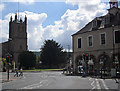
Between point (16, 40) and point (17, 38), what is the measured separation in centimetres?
127

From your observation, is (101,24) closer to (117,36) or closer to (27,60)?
(117,36)

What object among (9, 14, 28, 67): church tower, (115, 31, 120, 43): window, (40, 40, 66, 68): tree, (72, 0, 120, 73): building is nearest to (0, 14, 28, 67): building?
(9, 14, 28, 67): church tower

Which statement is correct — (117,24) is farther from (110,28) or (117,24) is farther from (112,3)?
(112,3)

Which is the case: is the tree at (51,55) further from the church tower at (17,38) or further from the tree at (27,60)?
the church tower at (17,38)

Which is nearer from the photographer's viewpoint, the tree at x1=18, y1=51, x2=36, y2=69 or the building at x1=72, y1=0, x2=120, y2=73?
the building at x1=72, y1=0, x2=120, y2=73

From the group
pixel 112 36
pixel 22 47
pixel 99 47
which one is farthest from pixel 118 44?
pixel 22 47

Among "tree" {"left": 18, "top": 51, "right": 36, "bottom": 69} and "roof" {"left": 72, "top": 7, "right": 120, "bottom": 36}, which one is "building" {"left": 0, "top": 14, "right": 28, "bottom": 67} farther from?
"roof" {"left": 72, "top": 7, "right": 120, "bottom": 36}

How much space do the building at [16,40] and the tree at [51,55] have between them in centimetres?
2063

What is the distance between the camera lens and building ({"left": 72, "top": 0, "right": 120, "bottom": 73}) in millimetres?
34656

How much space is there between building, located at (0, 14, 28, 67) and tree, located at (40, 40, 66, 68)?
67.7 ft

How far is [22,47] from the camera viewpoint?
357 ft

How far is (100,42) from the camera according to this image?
123 feet

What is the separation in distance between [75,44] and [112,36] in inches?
377

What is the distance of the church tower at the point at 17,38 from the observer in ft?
350
